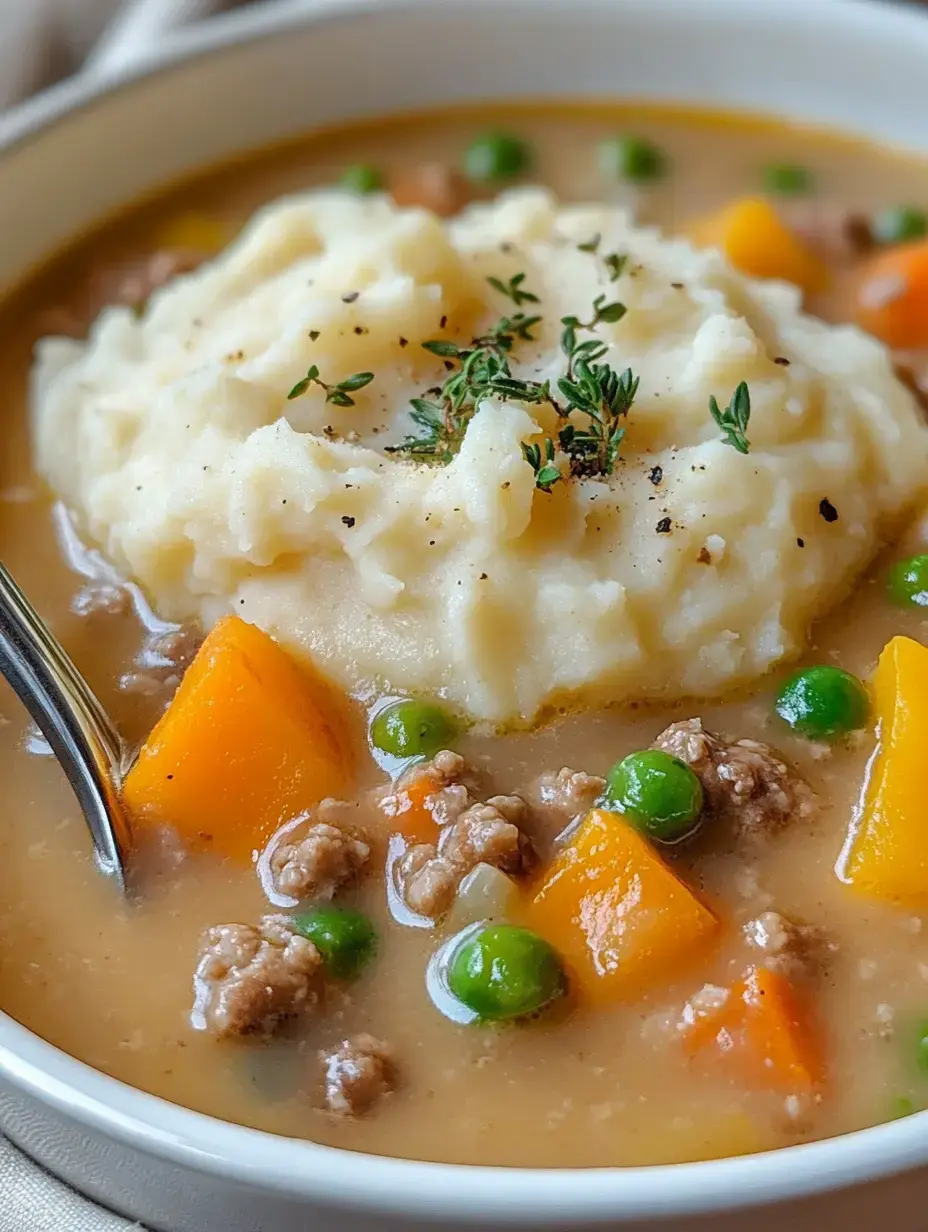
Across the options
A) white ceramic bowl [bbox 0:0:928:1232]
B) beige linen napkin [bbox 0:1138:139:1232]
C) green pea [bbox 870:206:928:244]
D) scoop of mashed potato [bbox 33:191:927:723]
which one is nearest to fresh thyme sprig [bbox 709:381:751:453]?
scoop of mashed potato [bbox 33:191:927:723]

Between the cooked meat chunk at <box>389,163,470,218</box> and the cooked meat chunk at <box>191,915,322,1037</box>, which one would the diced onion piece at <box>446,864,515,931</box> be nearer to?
the cooked meat chunk at <box>191,915,322,1037</box>

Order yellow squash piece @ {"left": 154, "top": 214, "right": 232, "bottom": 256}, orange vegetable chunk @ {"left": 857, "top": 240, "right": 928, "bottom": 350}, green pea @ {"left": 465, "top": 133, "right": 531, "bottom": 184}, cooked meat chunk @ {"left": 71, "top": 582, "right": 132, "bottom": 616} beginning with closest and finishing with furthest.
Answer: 1. cooked meat chunk @ {"left": 71, "top": 582, "right": 132, "bottom": 616}
2. orange vegetable chunk @ {"left": 857, "top": 240, "right": 928, "bottom": 350}
3. yellow squash piece @ {"left": 154, "top": 214, "right": 232, "bottom": 256}
4. green pea @ {"left": 465, "top": 133, "right": 531, "bottom": 184}

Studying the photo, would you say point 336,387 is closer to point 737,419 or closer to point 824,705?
point 737,419

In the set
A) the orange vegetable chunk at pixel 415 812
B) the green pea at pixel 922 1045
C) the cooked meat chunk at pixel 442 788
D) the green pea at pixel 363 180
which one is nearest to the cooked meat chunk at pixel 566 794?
the cooked meat chunk at pixel 442 788

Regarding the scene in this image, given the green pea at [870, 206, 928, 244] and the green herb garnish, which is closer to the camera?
the green herb garnish

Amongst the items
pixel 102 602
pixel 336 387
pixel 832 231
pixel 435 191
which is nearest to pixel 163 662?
pixel 102 602

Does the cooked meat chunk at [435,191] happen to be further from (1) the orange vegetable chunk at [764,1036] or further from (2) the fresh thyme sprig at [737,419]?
(1) the orange vegetable chunk at [764,1036]
